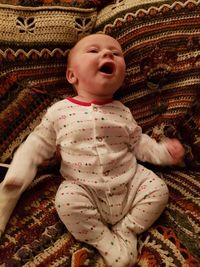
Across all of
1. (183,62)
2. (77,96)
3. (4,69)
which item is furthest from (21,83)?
(183,62)

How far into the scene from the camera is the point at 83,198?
43.6 inches

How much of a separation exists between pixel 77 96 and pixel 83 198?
326 millimetres

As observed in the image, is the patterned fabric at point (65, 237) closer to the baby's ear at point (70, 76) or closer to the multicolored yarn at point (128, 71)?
the multicolored yarn at point (128, 71)

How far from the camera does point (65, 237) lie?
43.8 inches

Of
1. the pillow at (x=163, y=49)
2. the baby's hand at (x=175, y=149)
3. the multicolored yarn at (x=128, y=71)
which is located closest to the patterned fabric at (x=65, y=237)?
the multicolored yarn at (x=128, y=71)

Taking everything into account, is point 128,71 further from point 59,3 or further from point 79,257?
point 79,257

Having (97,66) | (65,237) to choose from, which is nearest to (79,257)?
(65,237)

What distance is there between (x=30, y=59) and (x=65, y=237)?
516 mm

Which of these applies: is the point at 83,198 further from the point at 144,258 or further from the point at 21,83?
the point at 21,83

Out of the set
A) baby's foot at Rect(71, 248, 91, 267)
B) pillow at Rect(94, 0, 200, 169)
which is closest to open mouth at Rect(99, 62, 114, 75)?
pillow at Rect(94, 0, 200, 169)

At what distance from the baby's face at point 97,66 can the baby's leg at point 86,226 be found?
297 mm

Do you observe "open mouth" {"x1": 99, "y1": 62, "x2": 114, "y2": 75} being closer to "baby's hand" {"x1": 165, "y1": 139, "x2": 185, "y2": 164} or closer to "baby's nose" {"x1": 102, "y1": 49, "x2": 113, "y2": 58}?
"baby's nose" {"x1": 102, "y1": 49, "x2": 113, "y2": 58}

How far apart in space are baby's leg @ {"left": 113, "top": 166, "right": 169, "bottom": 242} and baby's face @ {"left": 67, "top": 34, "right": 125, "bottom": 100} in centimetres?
29

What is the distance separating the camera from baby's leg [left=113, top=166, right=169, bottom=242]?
3.69 feet
